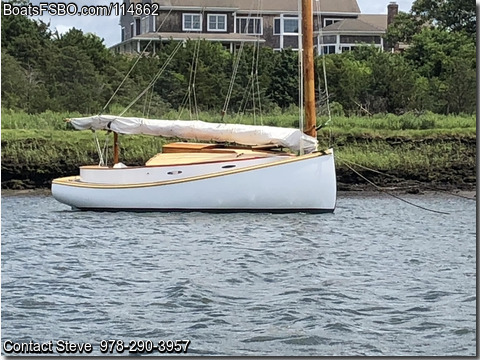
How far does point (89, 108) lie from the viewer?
93.1ft

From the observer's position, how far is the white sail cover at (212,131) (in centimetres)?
2047

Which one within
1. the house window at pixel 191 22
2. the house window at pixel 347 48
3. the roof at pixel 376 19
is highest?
the roof at pixel 376 19

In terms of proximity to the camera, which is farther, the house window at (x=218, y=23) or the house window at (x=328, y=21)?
the house window at (x=328, y=21)

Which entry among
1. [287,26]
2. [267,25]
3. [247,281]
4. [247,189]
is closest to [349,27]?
[287,26]

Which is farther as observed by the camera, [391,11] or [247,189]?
[391,11]

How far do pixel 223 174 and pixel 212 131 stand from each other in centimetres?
122

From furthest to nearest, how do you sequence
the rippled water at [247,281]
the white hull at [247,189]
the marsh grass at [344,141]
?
the marsh grass at [344,141], the white hull at [247,189], the rippled water at [247,281]

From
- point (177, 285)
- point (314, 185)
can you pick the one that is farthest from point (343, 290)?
point (314, 185)

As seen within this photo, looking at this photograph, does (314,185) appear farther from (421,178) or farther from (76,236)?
(421,178)

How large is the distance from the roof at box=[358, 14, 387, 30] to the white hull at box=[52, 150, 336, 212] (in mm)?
25556

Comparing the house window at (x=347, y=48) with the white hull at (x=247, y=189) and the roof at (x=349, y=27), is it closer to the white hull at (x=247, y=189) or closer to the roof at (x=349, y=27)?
the roof at (x=349, y=27)

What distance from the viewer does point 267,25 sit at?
40406mm

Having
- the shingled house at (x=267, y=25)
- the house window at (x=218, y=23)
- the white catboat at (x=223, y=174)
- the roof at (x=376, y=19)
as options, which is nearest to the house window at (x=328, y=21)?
the shingled house at (x=267, y=25)

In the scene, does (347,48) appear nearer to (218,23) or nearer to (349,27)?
(349,27)
